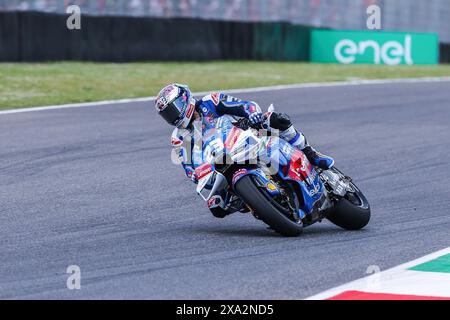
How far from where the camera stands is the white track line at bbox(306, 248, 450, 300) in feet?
21.1

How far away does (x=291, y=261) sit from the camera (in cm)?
741

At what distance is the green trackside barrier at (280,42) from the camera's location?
26.0m

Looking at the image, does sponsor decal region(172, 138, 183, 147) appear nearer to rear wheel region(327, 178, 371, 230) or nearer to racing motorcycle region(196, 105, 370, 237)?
racing motorcycle region(196, 105, 370, 237)

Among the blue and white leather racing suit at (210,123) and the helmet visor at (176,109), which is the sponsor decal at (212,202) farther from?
the helmet visor at (176,109)

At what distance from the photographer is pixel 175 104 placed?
332 inches

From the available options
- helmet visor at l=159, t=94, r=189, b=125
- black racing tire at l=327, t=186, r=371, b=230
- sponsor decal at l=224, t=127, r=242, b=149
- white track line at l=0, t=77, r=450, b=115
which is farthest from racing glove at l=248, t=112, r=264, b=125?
white track line at l=0, t=77, r=450, b=115

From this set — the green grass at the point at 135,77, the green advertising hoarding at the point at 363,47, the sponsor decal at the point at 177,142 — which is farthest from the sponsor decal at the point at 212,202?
the green advertising hoarding at the point at 363,47

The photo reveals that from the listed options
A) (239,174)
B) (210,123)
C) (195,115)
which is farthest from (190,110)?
(239,174)

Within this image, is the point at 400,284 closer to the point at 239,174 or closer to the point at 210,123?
the point at 239,174

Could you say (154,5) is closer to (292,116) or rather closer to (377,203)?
(292,116)

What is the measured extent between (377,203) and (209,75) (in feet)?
38.4

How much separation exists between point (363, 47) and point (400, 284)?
887 inches

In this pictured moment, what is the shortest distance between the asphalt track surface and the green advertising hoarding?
11293 mm

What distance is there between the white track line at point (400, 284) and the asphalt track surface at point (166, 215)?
5.6 inches
